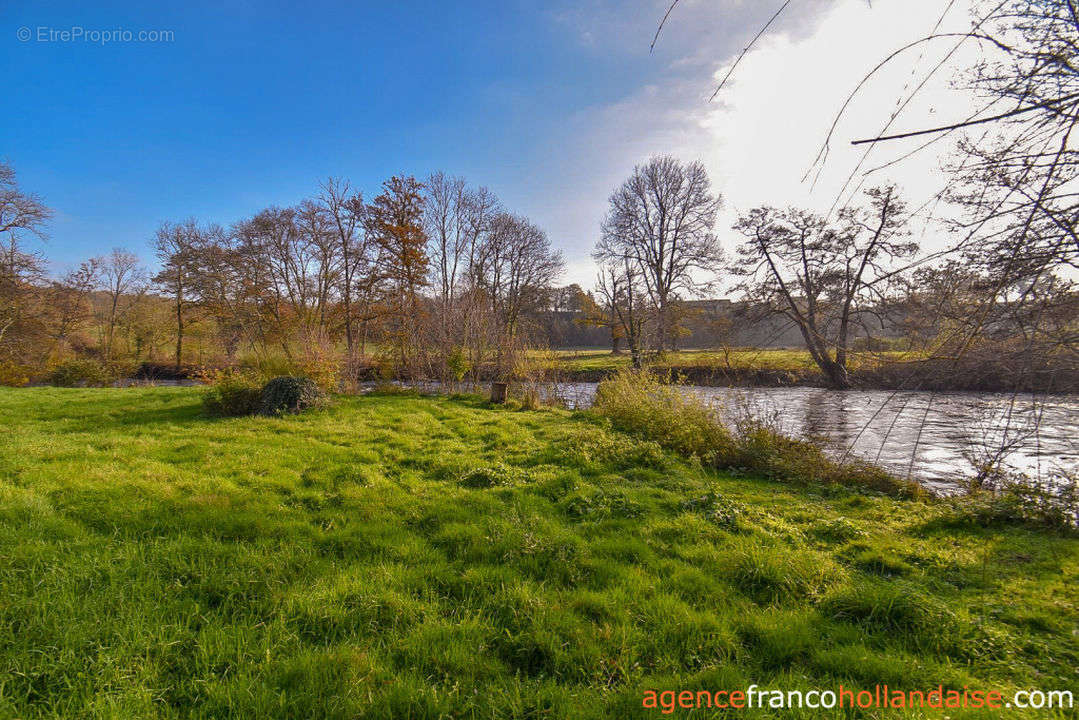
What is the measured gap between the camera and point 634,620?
237 centimetres

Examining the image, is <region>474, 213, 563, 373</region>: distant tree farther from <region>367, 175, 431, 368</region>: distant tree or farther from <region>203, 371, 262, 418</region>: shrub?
<region>203, 371, 262, 418</region>: shrub

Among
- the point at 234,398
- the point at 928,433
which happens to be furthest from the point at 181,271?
the point at 928,433

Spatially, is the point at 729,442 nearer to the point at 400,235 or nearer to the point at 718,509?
the point at 718,509

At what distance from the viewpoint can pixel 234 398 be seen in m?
8.45

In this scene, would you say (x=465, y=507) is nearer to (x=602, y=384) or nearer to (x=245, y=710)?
(x=245, y=710)

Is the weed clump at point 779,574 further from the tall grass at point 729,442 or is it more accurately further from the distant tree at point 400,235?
the distant tree at point 400,235

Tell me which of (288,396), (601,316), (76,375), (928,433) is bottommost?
(928,433)

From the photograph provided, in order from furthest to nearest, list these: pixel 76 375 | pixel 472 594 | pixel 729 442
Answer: pixel 76 375 < pixel 729 442 < pixel 472 594

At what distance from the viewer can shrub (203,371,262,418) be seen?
842 centimetres

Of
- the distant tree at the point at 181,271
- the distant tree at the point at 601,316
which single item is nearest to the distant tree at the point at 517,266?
the distant tree at the point at 601,316

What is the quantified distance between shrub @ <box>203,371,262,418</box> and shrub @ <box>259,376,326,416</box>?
0.63 ft

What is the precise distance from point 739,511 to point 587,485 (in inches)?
66.8

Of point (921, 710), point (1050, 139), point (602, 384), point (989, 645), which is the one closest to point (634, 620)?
point (921, 710)

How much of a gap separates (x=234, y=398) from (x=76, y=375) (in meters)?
15.9
